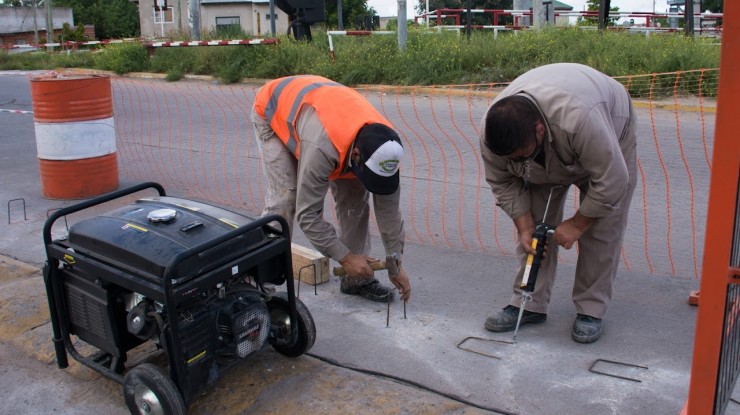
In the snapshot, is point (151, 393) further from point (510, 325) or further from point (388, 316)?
point (510, 325)

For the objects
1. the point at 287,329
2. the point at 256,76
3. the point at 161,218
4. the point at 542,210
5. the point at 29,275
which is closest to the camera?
the point at 161,218

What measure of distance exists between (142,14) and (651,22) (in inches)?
1552

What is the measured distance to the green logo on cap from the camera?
3432 mm

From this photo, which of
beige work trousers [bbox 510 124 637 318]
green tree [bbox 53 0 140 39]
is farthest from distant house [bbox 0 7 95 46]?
beige work trousers [bbox 510 124 637 318]

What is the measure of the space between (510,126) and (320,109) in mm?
1041

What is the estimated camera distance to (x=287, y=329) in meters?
3.59

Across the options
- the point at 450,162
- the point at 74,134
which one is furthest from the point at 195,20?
the point at 74,134

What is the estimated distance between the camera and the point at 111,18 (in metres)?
69.6

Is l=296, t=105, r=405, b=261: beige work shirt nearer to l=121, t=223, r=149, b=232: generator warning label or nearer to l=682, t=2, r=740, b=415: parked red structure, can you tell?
l=121, t=223, r=149, b=232: generator warning label

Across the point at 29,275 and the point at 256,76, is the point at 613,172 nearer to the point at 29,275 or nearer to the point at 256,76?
the point at 29,275

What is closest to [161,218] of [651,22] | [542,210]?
[542,210]

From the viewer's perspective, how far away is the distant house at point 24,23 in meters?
63.3

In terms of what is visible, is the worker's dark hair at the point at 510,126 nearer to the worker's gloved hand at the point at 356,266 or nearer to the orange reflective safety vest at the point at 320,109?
the orange reflective safety vest at the point at 320,109

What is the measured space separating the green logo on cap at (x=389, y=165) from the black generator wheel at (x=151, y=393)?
1.34m
